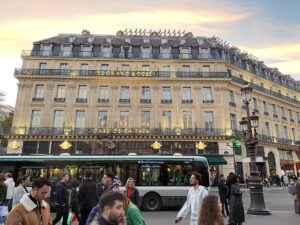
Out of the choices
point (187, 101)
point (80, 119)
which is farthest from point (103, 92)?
point (187, 101)

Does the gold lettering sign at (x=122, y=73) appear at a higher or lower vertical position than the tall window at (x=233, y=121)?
higher

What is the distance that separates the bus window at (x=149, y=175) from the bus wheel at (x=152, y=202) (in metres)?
0.67

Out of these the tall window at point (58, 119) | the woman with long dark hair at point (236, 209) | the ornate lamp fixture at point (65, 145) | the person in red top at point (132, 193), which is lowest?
the woman with long dark hair at point (236, 209)

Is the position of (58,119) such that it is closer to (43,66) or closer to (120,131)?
(43,66)

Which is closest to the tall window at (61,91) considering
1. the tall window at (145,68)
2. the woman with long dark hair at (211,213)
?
the tall window at (145,68)

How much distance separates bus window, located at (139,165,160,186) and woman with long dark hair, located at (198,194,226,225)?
361 inches

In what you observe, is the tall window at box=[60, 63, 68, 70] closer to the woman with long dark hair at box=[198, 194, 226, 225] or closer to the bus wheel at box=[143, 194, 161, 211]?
the bus wheel at box=[143, 194, 161, 211]

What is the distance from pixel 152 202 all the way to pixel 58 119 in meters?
18.7

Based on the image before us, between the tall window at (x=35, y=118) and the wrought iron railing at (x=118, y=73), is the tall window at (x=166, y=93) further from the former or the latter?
the tall window at (x=35, y=118)

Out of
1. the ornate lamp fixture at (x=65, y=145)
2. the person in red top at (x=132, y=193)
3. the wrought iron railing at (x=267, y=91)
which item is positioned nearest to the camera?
the person in red top at (x=132, y=193)

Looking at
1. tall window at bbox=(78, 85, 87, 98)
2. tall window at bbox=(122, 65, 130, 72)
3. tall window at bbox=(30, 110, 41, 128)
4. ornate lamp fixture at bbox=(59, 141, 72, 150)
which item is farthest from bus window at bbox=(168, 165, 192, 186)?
tall window at bbox=(30, 110, 41, 128)

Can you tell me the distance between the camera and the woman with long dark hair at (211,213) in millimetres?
2641

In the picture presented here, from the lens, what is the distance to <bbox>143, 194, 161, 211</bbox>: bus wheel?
1096 centimetres

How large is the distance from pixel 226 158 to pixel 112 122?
14.4 meters
